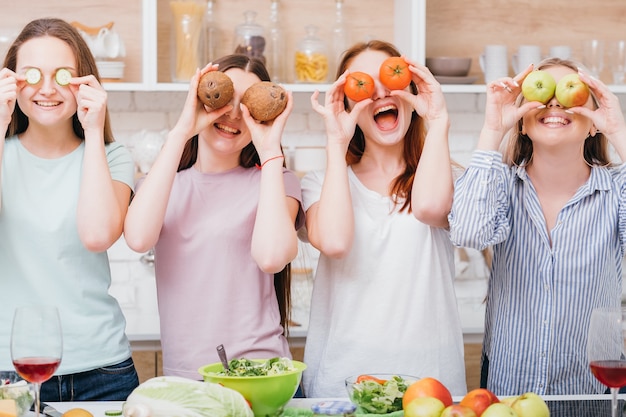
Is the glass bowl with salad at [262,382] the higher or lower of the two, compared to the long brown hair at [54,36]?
lower

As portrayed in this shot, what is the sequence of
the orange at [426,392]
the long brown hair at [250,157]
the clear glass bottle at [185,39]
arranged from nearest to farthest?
the orange at [426,392]
the long brown hair at [250,157]
the clear glass bottle at [185,39]

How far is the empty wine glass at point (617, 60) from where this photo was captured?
3.65 meters

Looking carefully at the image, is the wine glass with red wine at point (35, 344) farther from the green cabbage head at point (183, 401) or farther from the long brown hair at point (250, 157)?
the long brown hair at point (250, 157)

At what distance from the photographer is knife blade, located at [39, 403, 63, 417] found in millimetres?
1656

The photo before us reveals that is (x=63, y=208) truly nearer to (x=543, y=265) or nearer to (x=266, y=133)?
(x=266, y=133)

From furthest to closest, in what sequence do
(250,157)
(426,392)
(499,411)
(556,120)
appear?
(250,157), (556,120), (426,392), (499,411)

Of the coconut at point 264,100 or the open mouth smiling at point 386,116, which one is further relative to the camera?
the open mouth smiling at point 386,116

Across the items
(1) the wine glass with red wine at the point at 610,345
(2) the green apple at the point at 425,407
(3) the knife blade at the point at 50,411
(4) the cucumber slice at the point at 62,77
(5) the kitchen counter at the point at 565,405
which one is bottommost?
(5) the kitchen counter at the point at 565,405

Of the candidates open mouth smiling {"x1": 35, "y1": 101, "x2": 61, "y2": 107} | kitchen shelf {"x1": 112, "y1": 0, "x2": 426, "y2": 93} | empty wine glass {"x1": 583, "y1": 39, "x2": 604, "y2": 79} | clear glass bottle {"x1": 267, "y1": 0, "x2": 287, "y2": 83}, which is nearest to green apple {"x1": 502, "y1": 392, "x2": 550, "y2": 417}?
open mouth smiling {"x1": 35, "y1": 101, "x2": 61, "y2": 107}

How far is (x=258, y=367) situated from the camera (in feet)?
5.64

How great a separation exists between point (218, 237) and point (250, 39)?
160cm

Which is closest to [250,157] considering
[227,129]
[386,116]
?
[227,129]

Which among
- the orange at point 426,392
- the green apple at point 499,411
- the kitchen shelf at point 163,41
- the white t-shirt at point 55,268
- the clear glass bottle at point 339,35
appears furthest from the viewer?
the clear glass bottle at point 339,35

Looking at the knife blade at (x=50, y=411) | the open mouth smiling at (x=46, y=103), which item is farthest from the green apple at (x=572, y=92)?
the knife blade at (x=50, y=411)
